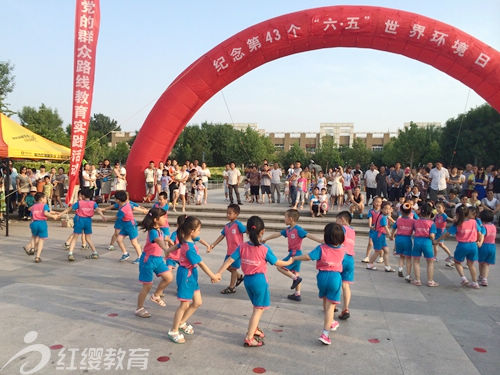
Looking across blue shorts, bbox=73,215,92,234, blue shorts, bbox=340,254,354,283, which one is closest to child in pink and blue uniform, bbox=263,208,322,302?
blue shorts, bbox=340,254,354,283

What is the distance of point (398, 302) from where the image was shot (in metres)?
5.93

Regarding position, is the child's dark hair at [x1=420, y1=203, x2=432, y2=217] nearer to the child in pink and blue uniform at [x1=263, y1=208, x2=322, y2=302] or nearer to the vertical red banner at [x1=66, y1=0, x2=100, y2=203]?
the child in pink and blue uniform at [x1=263, y1=208, x2=322, y2=302]

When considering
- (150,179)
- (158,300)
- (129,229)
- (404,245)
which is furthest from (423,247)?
(150,179)

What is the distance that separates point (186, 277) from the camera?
4.42 meters

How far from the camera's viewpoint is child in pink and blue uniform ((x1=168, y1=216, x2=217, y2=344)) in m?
4.38

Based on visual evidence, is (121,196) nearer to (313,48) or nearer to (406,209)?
(406,209)

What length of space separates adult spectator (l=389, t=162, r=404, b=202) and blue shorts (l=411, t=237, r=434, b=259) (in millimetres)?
6865

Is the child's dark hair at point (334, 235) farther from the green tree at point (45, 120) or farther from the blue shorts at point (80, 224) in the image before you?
the green tree at point (45, 120)

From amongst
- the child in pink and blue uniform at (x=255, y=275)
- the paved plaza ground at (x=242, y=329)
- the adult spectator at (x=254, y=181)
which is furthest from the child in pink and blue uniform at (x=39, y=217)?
the adult spectator at (x=254, y=181)

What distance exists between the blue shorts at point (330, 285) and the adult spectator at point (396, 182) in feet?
31.7

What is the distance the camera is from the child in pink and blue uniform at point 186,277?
14.4 ft

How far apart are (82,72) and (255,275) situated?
8.03 metres

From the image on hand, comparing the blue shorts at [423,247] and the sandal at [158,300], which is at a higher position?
the blue shorts at [423,247]

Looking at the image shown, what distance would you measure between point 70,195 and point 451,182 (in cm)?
1185
